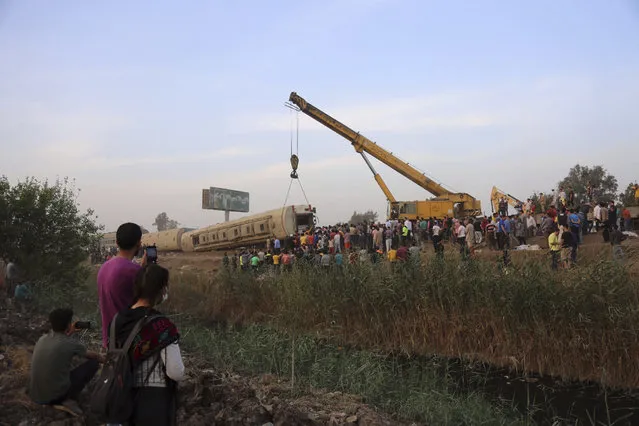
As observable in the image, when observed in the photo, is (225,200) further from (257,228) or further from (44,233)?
(44,233)

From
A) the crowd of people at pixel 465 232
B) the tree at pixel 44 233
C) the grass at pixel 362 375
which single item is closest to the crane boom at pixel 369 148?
the crowd of people at pixel 465 232

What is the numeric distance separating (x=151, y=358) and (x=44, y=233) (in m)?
13.7

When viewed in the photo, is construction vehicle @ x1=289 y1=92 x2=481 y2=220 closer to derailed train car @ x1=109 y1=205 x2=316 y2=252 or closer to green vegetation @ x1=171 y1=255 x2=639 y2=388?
derailed train car @ x1=109 y1=205 x2=316 y2=252

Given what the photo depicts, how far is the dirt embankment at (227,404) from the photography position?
4.48 m

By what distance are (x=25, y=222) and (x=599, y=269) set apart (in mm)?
14812

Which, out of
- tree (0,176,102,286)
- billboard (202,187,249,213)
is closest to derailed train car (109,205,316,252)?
billboard (202,187,249,213)

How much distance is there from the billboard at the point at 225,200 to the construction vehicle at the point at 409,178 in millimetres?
20110

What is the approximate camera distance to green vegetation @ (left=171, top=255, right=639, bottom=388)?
338 inches

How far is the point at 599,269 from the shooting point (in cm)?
902

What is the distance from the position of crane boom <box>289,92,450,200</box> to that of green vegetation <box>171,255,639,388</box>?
17588mm

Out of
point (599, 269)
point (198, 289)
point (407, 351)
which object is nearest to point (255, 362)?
point (407, 351)

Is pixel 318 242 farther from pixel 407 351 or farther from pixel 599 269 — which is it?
pixel 599 269

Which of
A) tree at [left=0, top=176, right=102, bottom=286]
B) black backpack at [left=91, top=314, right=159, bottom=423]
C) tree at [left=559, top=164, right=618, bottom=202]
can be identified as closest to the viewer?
black backpack at [left=91, top=314, right=159, bottom=423]

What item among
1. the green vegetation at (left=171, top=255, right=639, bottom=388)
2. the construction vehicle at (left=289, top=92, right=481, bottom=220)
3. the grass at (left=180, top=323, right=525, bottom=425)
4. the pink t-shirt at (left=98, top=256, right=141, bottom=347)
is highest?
the construction vehicle at (left=289, top=92, right=481, bottom=220)
